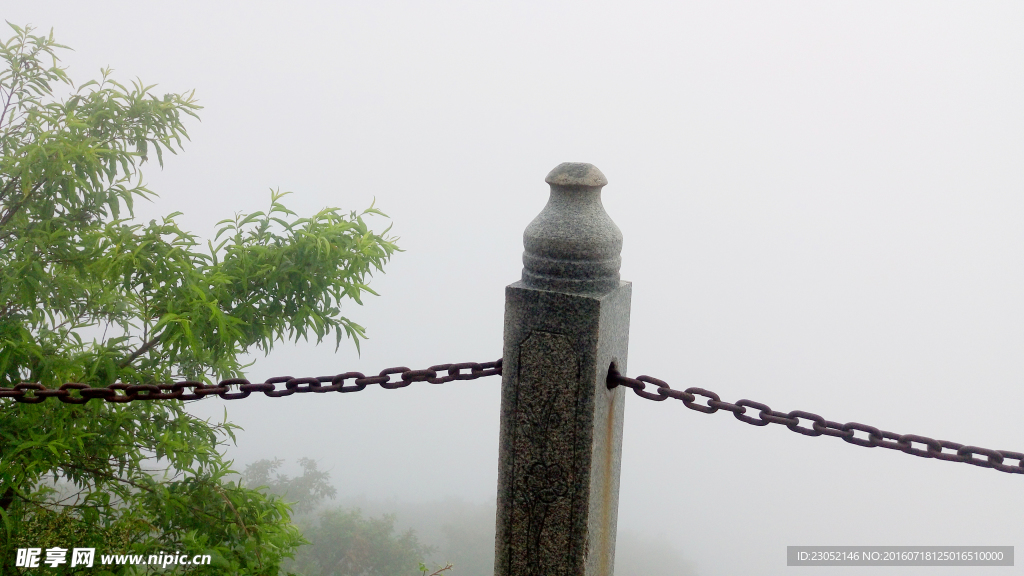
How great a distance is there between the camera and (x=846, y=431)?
8.15 feet

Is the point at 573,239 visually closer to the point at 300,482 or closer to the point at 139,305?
the point at 139,305

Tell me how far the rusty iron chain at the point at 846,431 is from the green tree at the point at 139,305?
2771mm

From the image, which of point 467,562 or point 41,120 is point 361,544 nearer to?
point 467,562

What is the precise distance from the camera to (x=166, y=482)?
197 inches

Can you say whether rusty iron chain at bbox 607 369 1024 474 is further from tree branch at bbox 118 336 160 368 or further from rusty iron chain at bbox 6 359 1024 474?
tree branch at bbox 118 336 160 368

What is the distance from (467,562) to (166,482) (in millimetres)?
11306

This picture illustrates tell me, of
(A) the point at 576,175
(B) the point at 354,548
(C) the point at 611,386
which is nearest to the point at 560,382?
(C) the point at 611,386

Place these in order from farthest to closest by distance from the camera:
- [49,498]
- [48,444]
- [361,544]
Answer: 1. [361,544]
2. [49,498]
3. [48,444]

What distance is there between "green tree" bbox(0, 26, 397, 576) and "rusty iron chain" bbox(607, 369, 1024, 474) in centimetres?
277

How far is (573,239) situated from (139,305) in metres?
4.31

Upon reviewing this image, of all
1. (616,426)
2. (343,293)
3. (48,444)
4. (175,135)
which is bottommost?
(48,444)

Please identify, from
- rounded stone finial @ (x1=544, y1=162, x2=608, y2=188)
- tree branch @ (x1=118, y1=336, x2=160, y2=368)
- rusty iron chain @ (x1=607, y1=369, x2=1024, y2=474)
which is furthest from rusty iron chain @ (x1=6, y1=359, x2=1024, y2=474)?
tree branch @ (x1=118, y1=336, x2=160, y2=368)

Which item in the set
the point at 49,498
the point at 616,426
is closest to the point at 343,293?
the point at 49,498

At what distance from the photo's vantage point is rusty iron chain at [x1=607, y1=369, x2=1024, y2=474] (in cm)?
241
